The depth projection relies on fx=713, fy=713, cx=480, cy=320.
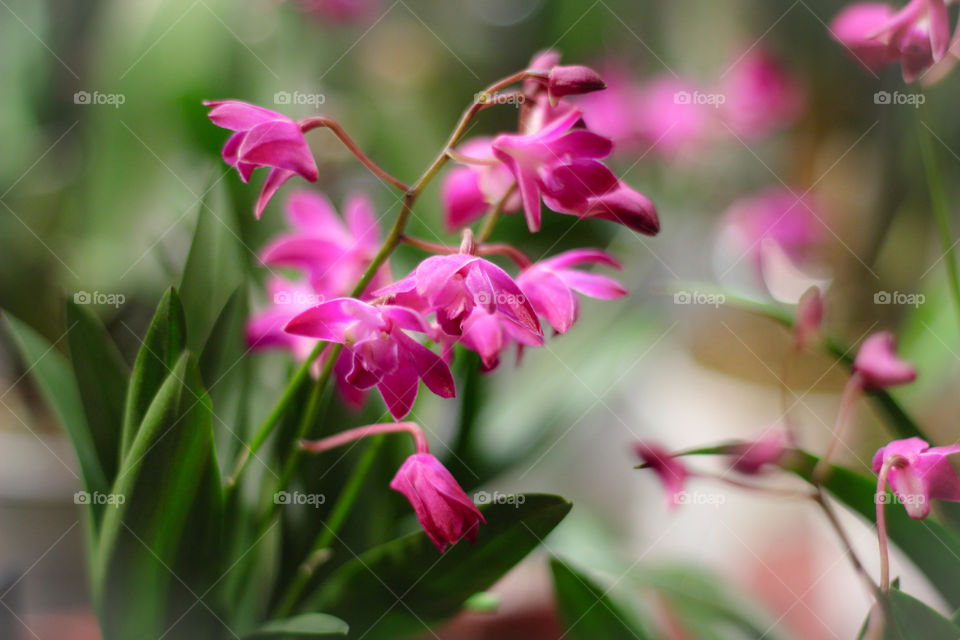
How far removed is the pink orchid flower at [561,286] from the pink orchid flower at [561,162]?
1.1 inches

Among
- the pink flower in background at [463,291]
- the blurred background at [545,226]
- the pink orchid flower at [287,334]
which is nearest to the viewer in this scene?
the pink flower in background at [463,291]

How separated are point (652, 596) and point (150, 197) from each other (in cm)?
49

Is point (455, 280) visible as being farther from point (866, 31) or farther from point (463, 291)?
point (866, 31)

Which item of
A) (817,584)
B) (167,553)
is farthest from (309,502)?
(817,584)

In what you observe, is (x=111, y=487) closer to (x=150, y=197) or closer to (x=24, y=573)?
(x=24, y=573)

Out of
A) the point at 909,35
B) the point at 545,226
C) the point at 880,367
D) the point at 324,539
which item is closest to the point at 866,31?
the point at 909,35

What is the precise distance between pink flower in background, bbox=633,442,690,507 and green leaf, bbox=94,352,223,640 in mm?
194

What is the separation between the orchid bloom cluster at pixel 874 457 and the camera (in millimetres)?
275

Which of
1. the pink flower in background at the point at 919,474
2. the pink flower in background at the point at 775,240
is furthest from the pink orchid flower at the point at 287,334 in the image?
the pink flower in background at the point at 775,240

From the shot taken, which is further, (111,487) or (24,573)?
(24,573)

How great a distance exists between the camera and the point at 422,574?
0.34 meters

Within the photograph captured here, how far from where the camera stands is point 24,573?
445 millimetres

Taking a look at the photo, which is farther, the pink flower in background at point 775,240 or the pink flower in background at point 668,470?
the pink flower in background at point 775,240

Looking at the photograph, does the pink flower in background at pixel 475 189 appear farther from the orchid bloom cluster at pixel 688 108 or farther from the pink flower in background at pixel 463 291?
the orchid bloom cluster at pixel 688 108
